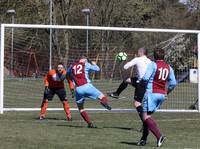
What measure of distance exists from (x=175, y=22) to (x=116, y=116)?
51.5m

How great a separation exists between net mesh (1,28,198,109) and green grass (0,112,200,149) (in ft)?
14.8

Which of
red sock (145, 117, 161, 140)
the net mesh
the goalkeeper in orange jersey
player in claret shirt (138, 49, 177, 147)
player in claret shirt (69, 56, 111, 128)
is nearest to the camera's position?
red sock (145, 117, 161, 140)

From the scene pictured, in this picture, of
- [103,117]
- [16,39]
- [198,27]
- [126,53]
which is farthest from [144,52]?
[198,27]

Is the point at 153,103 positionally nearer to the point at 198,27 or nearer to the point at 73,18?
the point at 73,18

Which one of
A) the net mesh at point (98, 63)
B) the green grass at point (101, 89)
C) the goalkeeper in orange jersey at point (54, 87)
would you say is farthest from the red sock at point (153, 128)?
the green grass at point (101, 89)

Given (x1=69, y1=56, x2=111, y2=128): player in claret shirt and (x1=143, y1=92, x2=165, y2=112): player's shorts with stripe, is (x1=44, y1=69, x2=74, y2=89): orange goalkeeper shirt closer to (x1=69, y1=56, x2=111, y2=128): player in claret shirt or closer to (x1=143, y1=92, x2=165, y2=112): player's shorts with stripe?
(x1=69, y1=56, x2=111, y2=128): player in claret shirt

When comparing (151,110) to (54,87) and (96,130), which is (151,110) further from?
(54,87)

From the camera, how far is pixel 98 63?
27.9m

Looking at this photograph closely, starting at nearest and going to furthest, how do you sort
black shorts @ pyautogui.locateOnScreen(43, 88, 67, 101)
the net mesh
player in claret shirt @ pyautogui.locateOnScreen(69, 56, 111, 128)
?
1. player in claret shirt @ pyautogui.locateOnScreen(69, 56, 111, 128)
2. black shorts @ pyautogui.locateOnScreen(43, 88, 67, 101)
3. the net mesh

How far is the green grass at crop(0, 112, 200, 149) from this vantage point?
45.2 ft

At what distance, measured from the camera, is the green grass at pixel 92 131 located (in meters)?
13.8

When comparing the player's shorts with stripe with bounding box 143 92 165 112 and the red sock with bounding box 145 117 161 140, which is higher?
the player's shorts with stripe with bounding box 143 92 165 112

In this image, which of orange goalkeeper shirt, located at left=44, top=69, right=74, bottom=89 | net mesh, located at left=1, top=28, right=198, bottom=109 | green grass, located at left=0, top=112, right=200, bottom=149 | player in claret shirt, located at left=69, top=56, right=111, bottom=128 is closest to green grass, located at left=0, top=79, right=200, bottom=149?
green grass, located at left=0, top=112, right=200, bottom=149

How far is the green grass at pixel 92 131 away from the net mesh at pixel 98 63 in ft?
14.8
